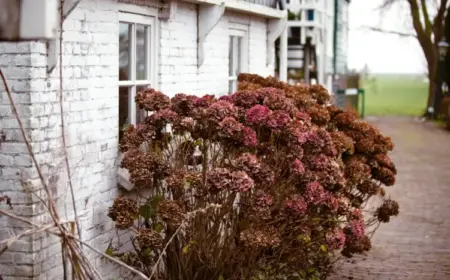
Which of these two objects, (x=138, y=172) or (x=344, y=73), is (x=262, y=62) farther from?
(x=344, y=73)

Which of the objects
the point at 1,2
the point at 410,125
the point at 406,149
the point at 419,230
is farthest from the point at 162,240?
the point at 410,125

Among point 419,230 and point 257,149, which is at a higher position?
point 257,149

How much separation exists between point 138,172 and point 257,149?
123cm

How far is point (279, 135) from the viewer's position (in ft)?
26.1

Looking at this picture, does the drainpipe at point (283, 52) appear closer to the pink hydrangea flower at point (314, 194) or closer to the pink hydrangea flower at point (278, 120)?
the pink hydrangea flower at point (314, 194)

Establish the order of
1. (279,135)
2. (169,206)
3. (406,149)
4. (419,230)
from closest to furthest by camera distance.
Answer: (169,206) → (279,135) → (419,230) → (406,149)

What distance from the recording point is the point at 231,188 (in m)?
7.08

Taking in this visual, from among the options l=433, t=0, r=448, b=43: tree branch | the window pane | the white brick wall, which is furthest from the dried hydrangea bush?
l=433, t=0, r=448, b=43: tree branch

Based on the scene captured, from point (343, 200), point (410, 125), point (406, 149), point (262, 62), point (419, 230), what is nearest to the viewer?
point (343, 200)

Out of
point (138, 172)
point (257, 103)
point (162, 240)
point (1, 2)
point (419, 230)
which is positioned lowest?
point (419, 230)

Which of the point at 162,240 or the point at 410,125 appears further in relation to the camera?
the point at 410,125

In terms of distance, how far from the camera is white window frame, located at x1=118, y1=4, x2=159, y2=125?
26.9 ft

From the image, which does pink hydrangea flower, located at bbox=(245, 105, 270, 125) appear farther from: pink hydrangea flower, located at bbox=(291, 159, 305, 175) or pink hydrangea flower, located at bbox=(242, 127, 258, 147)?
pink hydrangea flower, located at bbox=(291, 159, 305, 175)

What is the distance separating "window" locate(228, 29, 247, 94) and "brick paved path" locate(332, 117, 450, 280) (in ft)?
9.41
